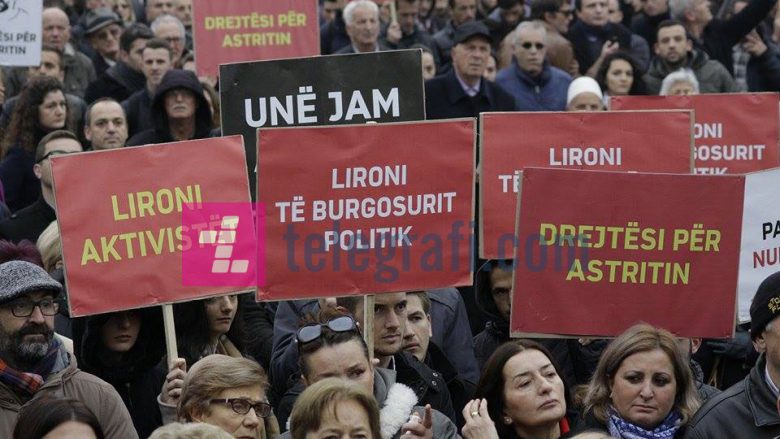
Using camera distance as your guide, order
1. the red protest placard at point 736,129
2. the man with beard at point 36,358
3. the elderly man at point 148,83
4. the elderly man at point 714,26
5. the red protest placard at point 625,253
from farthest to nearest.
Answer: the elderly man at point 714,26 → the elderly man at point 148,83 → the red protest placard at point 736,129 → the red protest placard at point 625,253 → the man with beard at point 36,358

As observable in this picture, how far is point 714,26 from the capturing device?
16.4 metres

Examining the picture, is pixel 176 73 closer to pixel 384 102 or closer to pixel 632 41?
pixel 384 102

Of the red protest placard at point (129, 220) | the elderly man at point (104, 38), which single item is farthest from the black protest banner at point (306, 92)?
the elderly man at point (104, 38)

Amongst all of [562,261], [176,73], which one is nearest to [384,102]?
[562,261]

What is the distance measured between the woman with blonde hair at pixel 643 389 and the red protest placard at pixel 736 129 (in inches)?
139

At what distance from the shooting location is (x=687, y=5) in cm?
1622

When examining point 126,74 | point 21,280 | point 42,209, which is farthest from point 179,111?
point 21,280

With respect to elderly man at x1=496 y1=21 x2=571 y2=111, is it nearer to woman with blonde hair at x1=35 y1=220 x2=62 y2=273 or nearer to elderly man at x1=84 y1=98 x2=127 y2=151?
elderly man at x1=84 y1=98 x2=127 y2=151

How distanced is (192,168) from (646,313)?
216cm

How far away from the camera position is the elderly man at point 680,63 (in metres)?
14.5

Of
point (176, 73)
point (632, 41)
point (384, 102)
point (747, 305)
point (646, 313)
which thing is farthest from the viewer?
point (632, 41)

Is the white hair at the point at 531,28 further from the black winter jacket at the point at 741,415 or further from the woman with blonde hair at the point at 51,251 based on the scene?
the black winter jacket at the point at 741,415

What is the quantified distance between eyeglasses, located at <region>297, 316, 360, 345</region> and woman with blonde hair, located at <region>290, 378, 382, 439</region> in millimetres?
697

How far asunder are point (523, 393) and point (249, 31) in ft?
19.8
